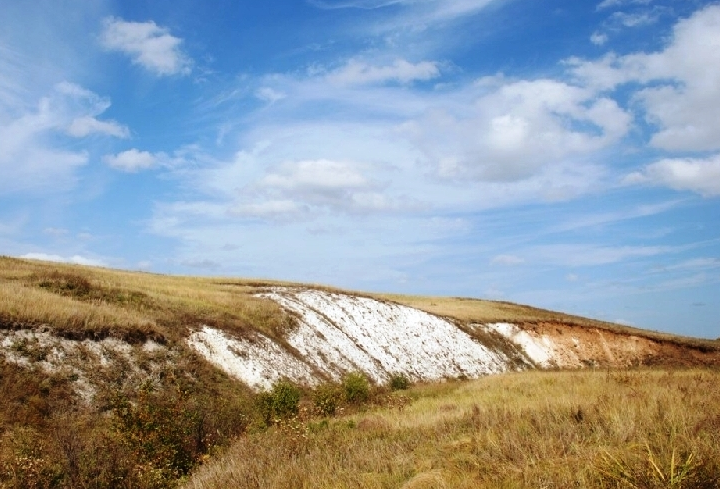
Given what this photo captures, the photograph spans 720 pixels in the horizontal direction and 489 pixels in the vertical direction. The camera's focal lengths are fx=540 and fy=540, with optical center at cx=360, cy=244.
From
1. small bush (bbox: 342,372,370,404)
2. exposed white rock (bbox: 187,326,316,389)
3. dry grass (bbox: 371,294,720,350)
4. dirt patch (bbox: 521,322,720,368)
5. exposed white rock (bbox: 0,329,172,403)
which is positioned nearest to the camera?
exposed white rock (bbox: 0,329,172,403)

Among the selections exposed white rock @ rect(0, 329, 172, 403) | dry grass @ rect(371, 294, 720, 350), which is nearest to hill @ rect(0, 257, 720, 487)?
exposed white rock @ rect(0, 329, 172, 403)

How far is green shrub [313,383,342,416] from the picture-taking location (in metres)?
18.5

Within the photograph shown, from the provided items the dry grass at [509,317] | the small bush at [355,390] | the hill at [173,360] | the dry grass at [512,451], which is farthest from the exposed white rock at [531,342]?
the dry grass at [512,451]

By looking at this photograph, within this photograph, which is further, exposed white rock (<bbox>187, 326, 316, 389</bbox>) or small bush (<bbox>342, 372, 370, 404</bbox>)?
exposed white rock (<bbox>187, 326, 316, 389</bbox>)

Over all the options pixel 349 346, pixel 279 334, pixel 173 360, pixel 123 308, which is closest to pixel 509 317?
pixel 349 346

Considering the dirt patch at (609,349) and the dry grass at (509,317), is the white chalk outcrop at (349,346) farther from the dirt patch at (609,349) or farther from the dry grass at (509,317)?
the dirt patch at (609,349)

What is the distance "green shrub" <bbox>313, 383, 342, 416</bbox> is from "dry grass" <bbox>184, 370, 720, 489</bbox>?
670 cm

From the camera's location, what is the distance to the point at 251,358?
26312mm

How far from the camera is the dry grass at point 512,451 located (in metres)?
5.89

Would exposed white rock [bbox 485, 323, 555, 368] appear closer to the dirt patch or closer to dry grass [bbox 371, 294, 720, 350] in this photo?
the dirt patch

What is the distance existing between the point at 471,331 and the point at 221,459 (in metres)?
42.4

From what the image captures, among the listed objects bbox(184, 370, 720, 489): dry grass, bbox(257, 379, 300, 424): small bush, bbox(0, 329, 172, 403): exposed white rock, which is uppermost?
bbox(184, 370, 720, 489): dry grass

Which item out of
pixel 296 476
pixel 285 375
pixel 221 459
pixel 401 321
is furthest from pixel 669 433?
pixel 401 321

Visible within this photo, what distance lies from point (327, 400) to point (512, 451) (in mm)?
12772
